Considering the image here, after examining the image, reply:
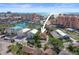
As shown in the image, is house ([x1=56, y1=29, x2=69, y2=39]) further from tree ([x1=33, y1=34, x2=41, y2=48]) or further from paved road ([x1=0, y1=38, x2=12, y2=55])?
paved road ([x1=0, y1=38, x2=12, y2=55])

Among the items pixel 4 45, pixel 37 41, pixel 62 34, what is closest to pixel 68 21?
pixel 62 34

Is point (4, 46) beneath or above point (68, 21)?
beneath

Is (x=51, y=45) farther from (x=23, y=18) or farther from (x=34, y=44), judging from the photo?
(x=23, y=18)

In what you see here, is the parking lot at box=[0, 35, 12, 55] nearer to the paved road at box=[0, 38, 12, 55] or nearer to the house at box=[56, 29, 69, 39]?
the paved road at box=[0, 38, 12, 55]

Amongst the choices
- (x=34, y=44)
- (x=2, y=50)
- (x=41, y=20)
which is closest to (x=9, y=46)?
(x=2, y=50)

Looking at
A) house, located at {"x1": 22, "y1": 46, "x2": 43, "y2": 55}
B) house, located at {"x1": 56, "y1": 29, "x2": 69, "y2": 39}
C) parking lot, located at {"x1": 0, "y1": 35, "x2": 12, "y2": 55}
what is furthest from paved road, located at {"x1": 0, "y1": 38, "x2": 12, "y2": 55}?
house, located at {"x1": 56, "y1": 29, "x2": 69, "y2": 39}

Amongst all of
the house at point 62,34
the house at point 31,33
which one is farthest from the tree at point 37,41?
the house at point 62,34

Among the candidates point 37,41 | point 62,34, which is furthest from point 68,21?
point 37,41

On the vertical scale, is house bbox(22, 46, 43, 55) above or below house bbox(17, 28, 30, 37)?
below

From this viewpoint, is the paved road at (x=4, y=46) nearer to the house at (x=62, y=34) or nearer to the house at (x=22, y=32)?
the house at (x=22, y=32)

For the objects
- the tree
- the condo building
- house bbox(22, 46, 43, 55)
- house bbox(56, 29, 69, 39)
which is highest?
the condo building

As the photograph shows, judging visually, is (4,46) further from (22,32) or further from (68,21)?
(68,21)
